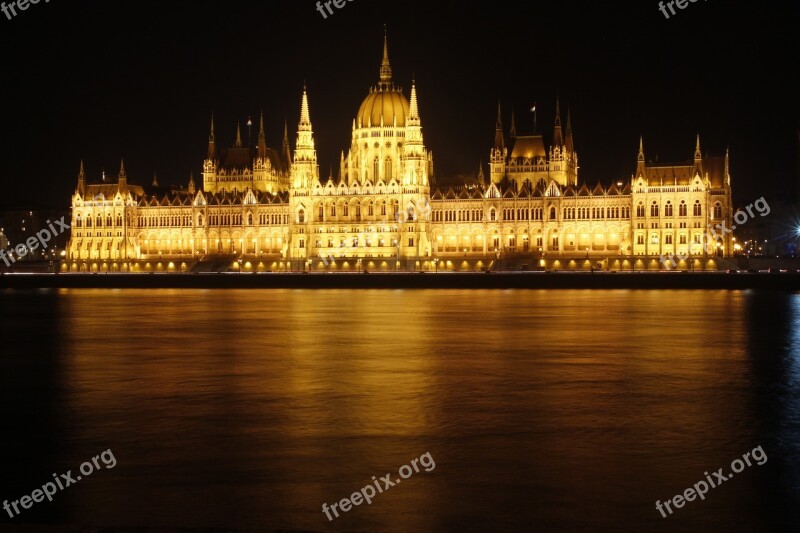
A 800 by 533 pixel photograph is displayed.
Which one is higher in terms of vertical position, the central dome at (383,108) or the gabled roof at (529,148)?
the central dome at (383,108)

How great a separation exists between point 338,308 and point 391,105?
65741 millimetres

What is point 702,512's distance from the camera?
12.8 metres

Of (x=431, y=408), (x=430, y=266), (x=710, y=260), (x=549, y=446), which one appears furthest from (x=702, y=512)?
(x=430, y=266)

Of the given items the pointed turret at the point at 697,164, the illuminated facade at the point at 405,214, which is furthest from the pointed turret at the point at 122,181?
the pointed turret at the point at 697,164

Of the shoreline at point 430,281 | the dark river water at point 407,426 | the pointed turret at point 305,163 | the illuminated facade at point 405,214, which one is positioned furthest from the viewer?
the pointed turret at point 305,163

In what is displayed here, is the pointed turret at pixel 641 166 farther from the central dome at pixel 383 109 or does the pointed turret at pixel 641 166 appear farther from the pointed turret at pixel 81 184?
the pointed turret at pixel 81 184

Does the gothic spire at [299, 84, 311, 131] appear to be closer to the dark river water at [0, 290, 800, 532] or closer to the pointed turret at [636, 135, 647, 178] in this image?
A: the pointed turret at [636, 135, 647, 178]

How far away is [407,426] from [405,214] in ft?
291

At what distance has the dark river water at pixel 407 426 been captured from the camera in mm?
12969

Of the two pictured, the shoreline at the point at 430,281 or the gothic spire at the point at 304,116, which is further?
Result: the gothic spire at the point at 304,116

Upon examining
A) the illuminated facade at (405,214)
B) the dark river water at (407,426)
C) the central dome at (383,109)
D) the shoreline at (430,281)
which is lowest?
the dark river water at (407,426)

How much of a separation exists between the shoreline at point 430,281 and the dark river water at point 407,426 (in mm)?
35960

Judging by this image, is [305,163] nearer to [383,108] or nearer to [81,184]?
[383,108]

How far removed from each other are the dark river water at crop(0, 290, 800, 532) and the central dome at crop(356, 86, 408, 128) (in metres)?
78.2
